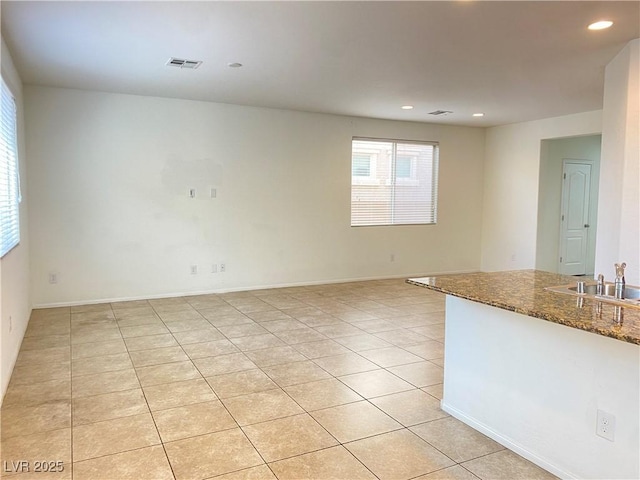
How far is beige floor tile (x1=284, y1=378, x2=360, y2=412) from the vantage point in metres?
2.97

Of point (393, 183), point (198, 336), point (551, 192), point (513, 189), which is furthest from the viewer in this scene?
point (513, 189)

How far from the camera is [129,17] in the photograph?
10.5 feet

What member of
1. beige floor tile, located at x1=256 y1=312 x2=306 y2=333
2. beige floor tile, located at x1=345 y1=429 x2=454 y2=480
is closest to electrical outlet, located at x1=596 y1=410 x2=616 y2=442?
beige floor tile, located at x1=345 y1=429 x2=454 y2=480

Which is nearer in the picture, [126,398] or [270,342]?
[126,398]

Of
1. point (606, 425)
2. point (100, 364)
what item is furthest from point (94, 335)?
point (606, 425)

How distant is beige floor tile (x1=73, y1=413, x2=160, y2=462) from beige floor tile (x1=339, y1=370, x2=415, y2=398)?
1.37m

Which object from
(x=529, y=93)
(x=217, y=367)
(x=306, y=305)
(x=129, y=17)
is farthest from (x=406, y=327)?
(x=129, y=17)

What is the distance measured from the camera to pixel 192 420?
107 inches

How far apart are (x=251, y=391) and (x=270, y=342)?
1092 mm

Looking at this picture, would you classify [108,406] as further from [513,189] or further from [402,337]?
[513,189]

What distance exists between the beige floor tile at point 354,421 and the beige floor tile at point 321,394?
0.08 metres

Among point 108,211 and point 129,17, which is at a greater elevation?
point 129,17

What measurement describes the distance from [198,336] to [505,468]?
9.91 feet

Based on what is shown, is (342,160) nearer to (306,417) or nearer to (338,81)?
(338,81)
